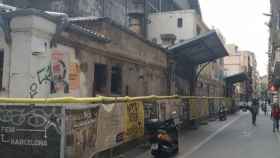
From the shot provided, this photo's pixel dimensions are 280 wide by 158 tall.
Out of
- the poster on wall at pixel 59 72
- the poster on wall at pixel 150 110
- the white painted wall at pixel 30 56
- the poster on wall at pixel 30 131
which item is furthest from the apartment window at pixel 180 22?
the poster on wall at pixel 30 131

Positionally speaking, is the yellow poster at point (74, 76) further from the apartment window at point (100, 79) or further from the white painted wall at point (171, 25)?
the white painted wall at point (171, 25)

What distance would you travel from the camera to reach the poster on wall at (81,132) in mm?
8406

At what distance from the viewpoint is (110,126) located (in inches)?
424

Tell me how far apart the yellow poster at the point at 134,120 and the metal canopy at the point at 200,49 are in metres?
11.8

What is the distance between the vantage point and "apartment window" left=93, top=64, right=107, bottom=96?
1752 centimetres

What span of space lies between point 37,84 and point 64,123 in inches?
190

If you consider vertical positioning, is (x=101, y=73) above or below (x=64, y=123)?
above

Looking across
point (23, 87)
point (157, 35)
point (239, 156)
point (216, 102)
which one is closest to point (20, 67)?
point (23, 87)

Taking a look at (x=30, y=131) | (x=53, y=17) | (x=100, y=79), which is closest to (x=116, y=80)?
(x=100, y=79)

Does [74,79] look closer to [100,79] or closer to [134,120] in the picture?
[134,120]

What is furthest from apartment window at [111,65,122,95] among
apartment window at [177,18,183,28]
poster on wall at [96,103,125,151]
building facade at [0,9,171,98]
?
apartment window at [177,18,183,28]

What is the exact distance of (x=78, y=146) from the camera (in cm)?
875

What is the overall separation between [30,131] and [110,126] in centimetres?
274

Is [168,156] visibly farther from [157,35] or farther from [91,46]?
[157,35]
